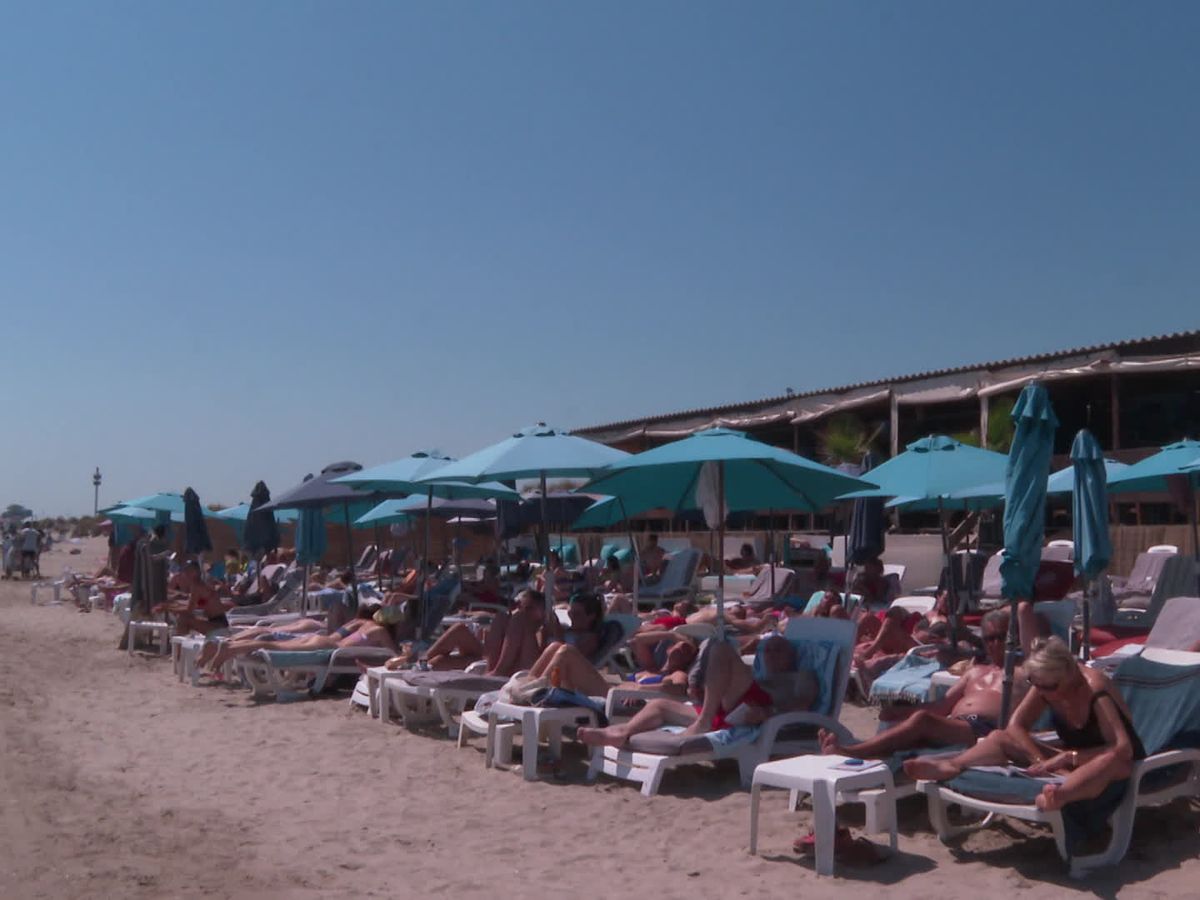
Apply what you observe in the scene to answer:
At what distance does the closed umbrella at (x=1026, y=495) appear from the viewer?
18.3 ft

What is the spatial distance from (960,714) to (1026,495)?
1084 millimetres

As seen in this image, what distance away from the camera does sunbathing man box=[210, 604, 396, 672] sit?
30.1 feet

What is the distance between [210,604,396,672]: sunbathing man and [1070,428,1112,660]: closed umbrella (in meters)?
5.04

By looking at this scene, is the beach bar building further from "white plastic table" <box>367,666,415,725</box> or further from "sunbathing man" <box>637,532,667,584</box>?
"white plastic table" <box>367,666,415,725</box>

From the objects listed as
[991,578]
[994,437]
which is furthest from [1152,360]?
[991,578]

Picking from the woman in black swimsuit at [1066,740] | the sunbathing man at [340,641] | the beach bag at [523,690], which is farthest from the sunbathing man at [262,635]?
the woman in black swimsuit at [1066,740]

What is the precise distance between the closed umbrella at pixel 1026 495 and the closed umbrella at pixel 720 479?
1.36 metres

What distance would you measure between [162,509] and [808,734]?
14978mm

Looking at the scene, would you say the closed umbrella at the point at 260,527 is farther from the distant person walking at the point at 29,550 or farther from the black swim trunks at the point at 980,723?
the distant person walking at the point at 29,550

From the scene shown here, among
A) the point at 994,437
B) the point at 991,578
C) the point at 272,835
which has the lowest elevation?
the point at 272,835

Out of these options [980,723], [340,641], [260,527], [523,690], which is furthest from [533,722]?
[260,527]

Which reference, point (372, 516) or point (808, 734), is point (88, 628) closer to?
point (372, 516)

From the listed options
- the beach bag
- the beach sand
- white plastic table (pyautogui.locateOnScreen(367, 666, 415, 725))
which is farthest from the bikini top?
white plastic table (pyautogui.locateOnScreen(367, 666, 415, 725))

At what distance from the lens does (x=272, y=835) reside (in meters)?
5.19
